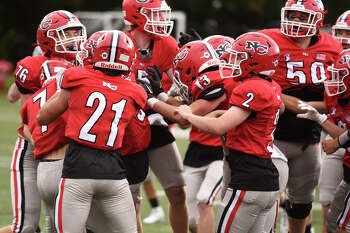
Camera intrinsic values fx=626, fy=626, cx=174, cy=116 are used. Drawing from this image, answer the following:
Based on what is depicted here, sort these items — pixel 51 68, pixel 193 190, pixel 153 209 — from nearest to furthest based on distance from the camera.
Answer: pixel 51 68 → pixel 193 190 → pixel 153 209

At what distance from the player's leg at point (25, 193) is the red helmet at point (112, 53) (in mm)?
1157

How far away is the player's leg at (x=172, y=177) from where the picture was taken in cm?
536

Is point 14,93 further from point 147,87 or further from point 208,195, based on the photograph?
point 208,195

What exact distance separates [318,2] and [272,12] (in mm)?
21292

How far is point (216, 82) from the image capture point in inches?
183

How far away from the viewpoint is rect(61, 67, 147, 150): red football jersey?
4.03 meters

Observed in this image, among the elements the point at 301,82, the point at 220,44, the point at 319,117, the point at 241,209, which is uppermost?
the point at 220,44

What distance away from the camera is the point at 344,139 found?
16.1 ft

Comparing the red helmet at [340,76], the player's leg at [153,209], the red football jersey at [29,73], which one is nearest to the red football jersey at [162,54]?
the red football jersey at [29,73]

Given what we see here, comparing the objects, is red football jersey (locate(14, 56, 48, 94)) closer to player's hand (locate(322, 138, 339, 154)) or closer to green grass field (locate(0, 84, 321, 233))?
green grass field (locate(0, 84, 321, 233))

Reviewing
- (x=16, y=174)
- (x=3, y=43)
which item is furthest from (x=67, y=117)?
(x=3, y=43)

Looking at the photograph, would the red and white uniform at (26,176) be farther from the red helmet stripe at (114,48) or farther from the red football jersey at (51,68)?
the red helmet stripe at (114,48)

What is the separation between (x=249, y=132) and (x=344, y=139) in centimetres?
105

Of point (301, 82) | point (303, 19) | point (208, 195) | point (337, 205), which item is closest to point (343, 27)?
point (303, 19)
